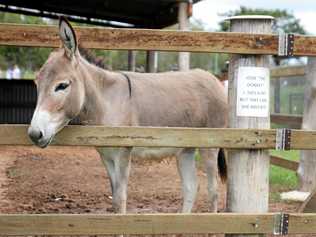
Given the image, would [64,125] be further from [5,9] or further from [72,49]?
[5,9]

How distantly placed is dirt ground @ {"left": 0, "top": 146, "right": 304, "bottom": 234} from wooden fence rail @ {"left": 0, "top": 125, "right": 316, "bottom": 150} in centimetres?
309

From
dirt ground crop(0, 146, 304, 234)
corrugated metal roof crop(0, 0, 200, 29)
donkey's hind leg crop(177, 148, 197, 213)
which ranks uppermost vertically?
corrugated metal roof crop(0, 0, 200, 29)

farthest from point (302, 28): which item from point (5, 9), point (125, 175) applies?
point (125, 175)

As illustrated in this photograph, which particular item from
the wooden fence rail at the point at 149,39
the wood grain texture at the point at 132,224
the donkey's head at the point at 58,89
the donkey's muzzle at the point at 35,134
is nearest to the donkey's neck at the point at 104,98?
the donkey's head at the point at 58,89

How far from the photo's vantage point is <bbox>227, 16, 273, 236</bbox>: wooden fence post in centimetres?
416

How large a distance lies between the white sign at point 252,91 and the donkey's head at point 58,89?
1.16 m

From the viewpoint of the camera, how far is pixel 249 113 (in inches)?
164

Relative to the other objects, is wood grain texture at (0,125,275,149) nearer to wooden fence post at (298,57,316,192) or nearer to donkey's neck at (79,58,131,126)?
donkey's neck at (79,58,131,126)

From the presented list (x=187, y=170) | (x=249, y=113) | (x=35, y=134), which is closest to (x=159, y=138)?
(x=249, y=113)

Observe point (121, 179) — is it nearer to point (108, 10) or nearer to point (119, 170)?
point (119, 170)

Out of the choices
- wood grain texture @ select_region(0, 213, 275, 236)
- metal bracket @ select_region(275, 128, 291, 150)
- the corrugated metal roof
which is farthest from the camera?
the corrugated metal roof

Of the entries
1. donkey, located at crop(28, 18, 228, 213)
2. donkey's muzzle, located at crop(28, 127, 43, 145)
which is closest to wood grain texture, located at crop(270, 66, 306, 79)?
donkey, located at crop(28, 18, 228, 213)

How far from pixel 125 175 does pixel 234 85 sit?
1.82 m

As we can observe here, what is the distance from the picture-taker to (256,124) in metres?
4.20
